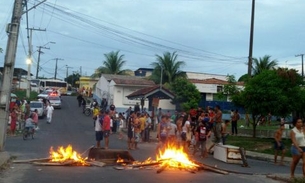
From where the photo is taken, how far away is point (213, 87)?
166 ft

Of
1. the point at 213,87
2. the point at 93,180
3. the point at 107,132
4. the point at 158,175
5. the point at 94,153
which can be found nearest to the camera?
the point at 93,180

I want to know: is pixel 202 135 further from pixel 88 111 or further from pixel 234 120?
pixel 88 111

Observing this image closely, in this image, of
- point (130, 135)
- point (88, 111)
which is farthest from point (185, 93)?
point (130, 135)

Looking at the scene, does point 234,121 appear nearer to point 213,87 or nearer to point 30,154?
point 30,154

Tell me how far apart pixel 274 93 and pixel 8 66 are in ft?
47.7

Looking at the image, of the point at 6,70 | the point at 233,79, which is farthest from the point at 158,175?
the point at 233,79

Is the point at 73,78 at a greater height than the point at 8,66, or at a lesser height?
greater

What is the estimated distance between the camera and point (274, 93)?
2552 cm

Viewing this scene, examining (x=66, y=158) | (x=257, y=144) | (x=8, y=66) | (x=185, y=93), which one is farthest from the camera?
(x=185, y=93)

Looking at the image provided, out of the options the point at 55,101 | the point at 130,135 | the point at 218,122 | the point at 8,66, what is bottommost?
the point at 130,135

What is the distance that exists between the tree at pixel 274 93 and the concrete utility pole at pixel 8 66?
45.8 ft

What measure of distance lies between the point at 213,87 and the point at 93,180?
40.1m

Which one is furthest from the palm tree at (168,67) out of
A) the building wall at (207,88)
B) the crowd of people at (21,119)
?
the crowd of people at (21,119)

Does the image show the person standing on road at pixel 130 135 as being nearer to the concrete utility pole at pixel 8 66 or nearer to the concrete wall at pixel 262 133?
Answer: the concrete utility pole at pixel 8 66
